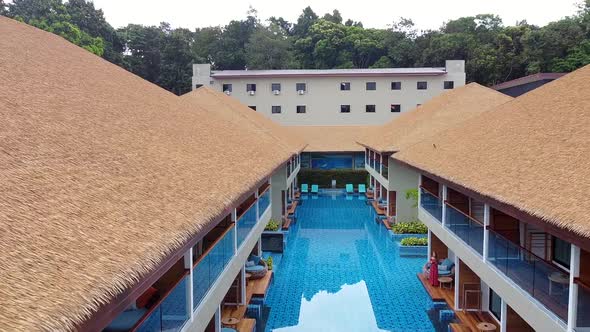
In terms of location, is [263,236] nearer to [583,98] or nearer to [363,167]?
[583,98]

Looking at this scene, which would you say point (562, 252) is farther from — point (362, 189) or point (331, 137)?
point (331, 137)

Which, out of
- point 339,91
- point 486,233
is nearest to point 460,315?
point 486,233

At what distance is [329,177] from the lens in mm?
42312

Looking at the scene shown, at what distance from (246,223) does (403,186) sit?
1322cm

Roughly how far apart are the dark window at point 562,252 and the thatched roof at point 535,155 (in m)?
2.39

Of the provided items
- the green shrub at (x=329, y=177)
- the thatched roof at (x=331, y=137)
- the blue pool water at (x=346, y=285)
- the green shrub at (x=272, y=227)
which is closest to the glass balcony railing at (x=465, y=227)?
the blue pool water at (x=346, y=285)

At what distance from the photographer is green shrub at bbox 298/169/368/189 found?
4216 centimetres

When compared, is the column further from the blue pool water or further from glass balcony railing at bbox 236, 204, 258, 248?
the blue pool water

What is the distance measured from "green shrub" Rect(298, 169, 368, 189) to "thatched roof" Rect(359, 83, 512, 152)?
1182cm

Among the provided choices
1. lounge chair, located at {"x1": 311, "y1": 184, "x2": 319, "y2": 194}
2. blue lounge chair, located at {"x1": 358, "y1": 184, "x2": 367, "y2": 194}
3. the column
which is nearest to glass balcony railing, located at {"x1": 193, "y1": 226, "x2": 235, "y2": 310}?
the column

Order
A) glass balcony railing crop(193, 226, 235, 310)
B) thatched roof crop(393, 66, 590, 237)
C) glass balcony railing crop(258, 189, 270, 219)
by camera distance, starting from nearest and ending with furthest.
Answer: thatched roof crop(393, 66, 590, 237), glass balcony railing crop(193, 226, 235, 310), glass balcony railing crop(258, 189, 270, 219)

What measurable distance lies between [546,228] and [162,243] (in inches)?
212

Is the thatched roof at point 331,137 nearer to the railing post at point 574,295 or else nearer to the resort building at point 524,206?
the resort building at point 524,206

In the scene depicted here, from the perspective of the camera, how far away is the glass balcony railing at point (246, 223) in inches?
513
